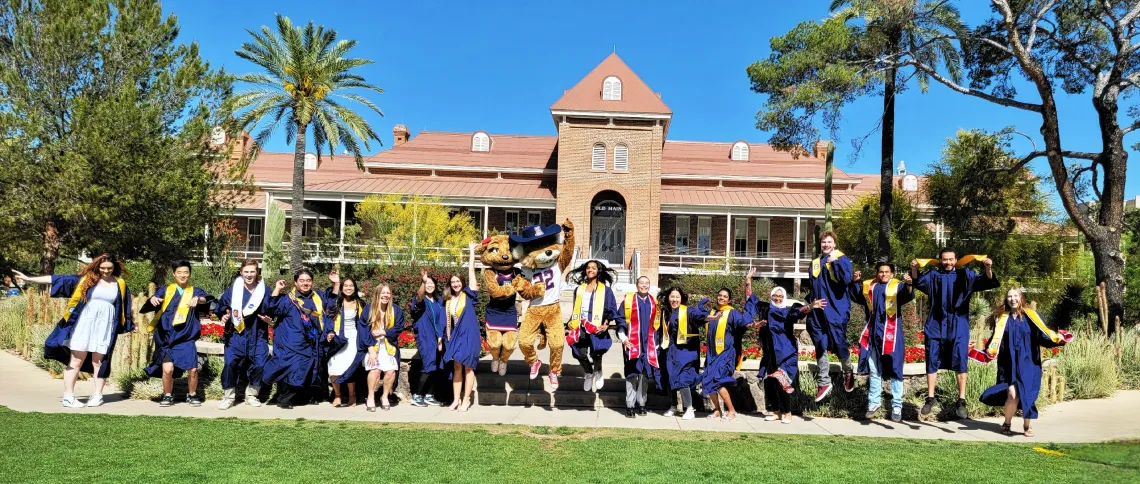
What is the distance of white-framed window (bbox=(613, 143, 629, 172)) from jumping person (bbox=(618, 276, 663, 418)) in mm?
21473

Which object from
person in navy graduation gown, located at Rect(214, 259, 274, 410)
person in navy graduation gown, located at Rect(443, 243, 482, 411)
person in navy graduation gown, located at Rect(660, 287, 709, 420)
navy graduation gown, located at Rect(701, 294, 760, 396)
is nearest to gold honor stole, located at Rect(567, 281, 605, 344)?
person in navy graduation gown, located at Rect(660, 287, 709, 420)

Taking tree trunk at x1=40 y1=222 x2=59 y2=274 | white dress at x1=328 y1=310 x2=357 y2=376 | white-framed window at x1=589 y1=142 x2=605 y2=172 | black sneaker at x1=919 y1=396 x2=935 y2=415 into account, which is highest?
white-framed window at x1=589 y1=142 x2=605 y2=172

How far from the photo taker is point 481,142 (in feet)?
112

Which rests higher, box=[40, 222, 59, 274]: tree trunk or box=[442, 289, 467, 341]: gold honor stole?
box=[40, 222, 59, 274]: tree trunk

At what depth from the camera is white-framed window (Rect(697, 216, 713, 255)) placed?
31.0 m

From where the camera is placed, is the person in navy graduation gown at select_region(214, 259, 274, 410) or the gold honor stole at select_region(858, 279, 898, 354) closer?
the gold honor stole at select_region(858, 279, 898, 354)

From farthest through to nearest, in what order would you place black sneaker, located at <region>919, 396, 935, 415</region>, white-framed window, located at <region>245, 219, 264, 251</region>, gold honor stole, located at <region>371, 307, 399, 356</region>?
white-framed window, located at <region>245, 219, 264, 251</region>, gold honor stole, located at <region>371, 307, 399, 356</region>, black sneaker, located at <region>919, 396, 935, 415</region>

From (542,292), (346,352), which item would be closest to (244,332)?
(346,352)

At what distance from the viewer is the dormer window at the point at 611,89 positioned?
29534mm

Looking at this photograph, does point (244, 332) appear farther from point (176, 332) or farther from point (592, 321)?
point (592, 321)

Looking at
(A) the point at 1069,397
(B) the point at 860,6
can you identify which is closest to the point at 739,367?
(A) the point at 1069,397

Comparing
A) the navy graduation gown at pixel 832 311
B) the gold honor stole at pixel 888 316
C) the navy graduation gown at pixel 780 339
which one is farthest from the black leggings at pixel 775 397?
the gold honor stole at pixel 888 316

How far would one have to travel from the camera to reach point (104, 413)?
723 centimetres

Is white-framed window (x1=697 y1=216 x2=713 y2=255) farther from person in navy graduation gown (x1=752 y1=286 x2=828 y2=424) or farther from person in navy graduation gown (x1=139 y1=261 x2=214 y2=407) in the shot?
person in navy graduation gown (x1=139 y1=261 x2=214 y2=407)
